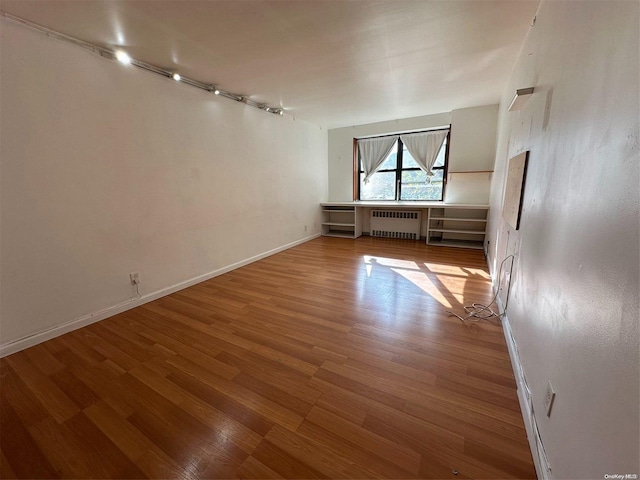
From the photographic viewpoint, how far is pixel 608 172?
0.81 m

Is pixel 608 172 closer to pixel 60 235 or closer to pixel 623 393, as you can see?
pixel 623 393

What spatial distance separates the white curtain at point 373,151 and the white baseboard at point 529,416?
4612mm

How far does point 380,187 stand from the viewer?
6051mm

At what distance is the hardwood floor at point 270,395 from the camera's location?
46.9 inches

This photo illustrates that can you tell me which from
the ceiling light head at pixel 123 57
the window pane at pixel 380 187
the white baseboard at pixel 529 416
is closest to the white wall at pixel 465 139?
the window pane at pixel 380 187

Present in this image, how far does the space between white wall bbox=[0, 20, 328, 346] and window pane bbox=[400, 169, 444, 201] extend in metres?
3.58

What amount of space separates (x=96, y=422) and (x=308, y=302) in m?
1.79

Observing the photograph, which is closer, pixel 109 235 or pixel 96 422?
pixel 96 422

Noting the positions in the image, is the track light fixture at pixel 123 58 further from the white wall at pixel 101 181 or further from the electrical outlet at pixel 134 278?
the electrical outlet at pixel 134 278

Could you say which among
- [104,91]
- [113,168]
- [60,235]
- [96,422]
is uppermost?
[104,91]

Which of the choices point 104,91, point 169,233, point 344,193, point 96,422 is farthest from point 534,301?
point 344,193

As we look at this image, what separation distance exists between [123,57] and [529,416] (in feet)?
13.8

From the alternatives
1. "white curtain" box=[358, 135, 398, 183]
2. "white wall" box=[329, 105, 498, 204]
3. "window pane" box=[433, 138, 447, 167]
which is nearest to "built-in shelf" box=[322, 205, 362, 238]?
"white curtain" box=[358, 135, 398, 183]

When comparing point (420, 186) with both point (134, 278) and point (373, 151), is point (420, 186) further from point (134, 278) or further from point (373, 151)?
point (134, 278)
